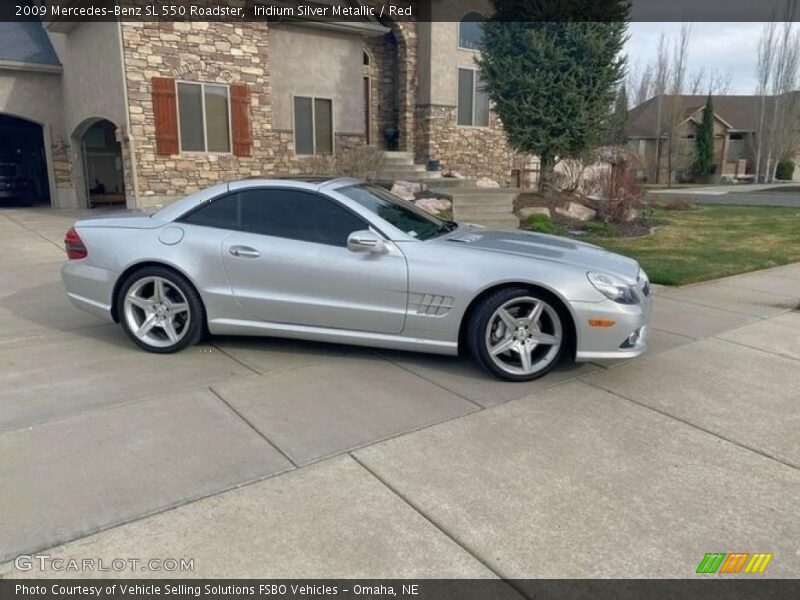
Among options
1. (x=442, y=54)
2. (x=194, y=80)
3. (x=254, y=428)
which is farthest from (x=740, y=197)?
(x=254, y=428)

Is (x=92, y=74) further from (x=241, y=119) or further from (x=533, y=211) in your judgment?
(x=533, y=211)

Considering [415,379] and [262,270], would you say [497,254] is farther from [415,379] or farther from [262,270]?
[262,270]

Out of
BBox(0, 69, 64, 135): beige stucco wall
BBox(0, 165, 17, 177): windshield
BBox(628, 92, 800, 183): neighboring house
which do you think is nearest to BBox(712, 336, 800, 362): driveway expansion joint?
BBox(0, 69, 64, 135): beige stucco wall

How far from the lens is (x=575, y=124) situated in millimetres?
12953

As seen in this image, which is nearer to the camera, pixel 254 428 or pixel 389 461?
pixel 389 461

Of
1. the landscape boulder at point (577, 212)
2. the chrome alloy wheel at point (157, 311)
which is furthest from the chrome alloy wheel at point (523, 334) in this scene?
the landscape boulder at point (577, 212)

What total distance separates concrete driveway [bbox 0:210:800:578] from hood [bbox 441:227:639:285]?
2.64 feet

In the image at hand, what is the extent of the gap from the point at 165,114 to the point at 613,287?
1248 centimetres

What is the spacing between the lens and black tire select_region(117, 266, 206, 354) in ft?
15.4

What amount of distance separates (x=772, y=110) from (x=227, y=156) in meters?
46.1

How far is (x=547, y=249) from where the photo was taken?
4.58 meters

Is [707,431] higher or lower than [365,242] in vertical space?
lower

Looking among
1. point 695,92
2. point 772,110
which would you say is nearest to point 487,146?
point 772,110
